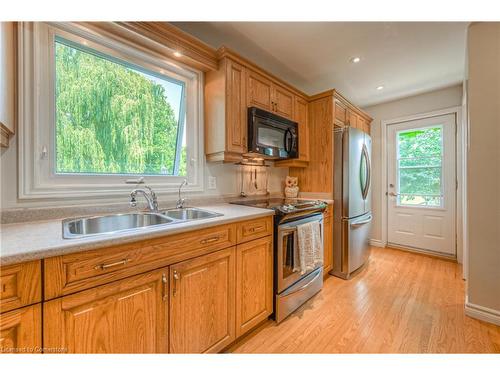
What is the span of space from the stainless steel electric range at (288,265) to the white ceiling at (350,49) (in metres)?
1.58

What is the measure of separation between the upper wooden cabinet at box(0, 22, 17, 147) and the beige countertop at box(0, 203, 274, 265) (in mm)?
440

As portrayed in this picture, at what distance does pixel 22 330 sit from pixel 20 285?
0.50 ft

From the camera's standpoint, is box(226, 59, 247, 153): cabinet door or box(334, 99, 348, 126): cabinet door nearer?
box(226, 59, 247, 153): cabinet door

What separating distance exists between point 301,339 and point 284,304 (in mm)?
257

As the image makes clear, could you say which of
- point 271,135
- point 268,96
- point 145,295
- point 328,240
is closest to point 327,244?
point 328,240

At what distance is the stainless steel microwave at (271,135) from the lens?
1945mm

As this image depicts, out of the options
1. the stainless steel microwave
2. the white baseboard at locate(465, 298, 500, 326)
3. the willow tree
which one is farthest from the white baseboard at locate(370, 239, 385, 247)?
the willow tree

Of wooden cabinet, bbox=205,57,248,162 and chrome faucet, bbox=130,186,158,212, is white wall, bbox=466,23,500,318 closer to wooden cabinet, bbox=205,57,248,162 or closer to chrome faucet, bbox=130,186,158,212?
wooden cabinet, bbox=205,57,248,162

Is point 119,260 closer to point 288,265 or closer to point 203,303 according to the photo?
point 203,303

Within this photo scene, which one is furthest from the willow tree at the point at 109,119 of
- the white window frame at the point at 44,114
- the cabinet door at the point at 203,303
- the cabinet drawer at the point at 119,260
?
the cabinet door at the point at 203,303

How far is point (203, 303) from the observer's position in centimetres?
120

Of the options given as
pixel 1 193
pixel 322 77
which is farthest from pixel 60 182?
pixel 322 77

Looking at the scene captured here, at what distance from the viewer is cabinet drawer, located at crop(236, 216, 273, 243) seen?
1.40 meters
